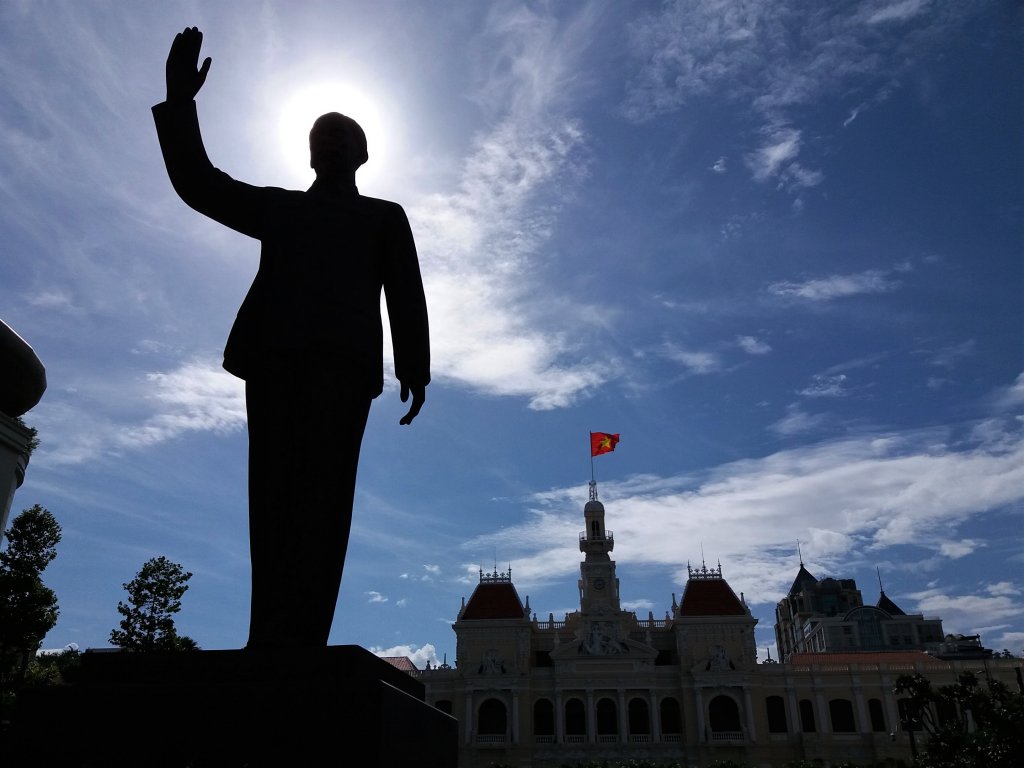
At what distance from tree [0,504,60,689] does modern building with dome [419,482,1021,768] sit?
26788 mm

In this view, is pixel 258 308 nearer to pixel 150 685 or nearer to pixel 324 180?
pixel 324 180

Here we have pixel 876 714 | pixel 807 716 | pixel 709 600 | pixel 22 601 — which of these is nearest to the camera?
pixel 22 601

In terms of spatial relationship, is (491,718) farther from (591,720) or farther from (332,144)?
(332,144)

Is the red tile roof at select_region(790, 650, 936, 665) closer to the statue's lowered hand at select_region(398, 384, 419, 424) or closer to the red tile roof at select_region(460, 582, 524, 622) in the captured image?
the red tile roof at select_region(460, 582, 524, 622)

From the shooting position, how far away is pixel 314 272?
398cm

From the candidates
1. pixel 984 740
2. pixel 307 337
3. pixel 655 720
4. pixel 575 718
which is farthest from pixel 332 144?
pixel 575 718

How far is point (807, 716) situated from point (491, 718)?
58.3 ft

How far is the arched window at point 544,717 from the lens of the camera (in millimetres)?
42562

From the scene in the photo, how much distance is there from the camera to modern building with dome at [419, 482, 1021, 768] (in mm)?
40688

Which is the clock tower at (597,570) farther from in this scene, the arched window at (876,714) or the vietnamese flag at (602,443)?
the arched window at (876,714)

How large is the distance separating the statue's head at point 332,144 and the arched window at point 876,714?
46.8m

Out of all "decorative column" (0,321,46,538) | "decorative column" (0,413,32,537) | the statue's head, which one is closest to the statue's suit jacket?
the statue's head

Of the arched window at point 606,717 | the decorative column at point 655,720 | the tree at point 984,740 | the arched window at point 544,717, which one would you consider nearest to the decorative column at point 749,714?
the decorative column at point 655,720

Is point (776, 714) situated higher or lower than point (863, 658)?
lower
